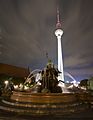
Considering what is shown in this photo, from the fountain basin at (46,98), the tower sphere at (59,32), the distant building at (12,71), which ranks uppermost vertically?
the tower sphere at (59,32)

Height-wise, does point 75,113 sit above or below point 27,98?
below

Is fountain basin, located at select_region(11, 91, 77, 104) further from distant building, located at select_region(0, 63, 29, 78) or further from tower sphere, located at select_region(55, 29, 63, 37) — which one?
tower sphere, located at select_region(55, 29, 63, 37)

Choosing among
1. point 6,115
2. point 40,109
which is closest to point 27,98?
point 40,109

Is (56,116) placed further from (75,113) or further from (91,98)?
(91,98)

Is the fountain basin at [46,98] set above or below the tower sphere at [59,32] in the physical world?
below

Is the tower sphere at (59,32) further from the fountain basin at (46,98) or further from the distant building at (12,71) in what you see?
the fountain basin at (46,98)

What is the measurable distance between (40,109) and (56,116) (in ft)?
5.44

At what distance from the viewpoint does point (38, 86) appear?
17078mm

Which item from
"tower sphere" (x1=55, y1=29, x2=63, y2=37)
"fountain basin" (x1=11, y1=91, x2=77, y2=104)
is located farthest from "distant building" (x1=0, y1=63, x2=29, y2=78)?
"fountain basin" (x1=11, y1=91, x2=77, y2=104)

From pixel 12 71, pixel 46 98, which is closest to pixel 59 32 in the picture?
pixel 12 71

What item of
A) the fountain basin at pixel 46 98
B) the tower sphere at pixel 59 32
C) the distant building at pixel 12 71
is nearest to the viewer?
the fountain basin at pixel 46 98

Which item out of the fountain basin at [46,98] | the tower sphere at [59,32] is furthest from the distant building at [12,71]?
the fountain basin at [46,98]

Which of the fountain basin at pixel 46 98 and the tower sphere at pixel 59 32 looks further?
the tower sphere at pixel 59 32

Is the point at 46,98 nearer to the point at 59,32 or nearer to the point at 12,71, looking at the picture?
the point at 12,71
